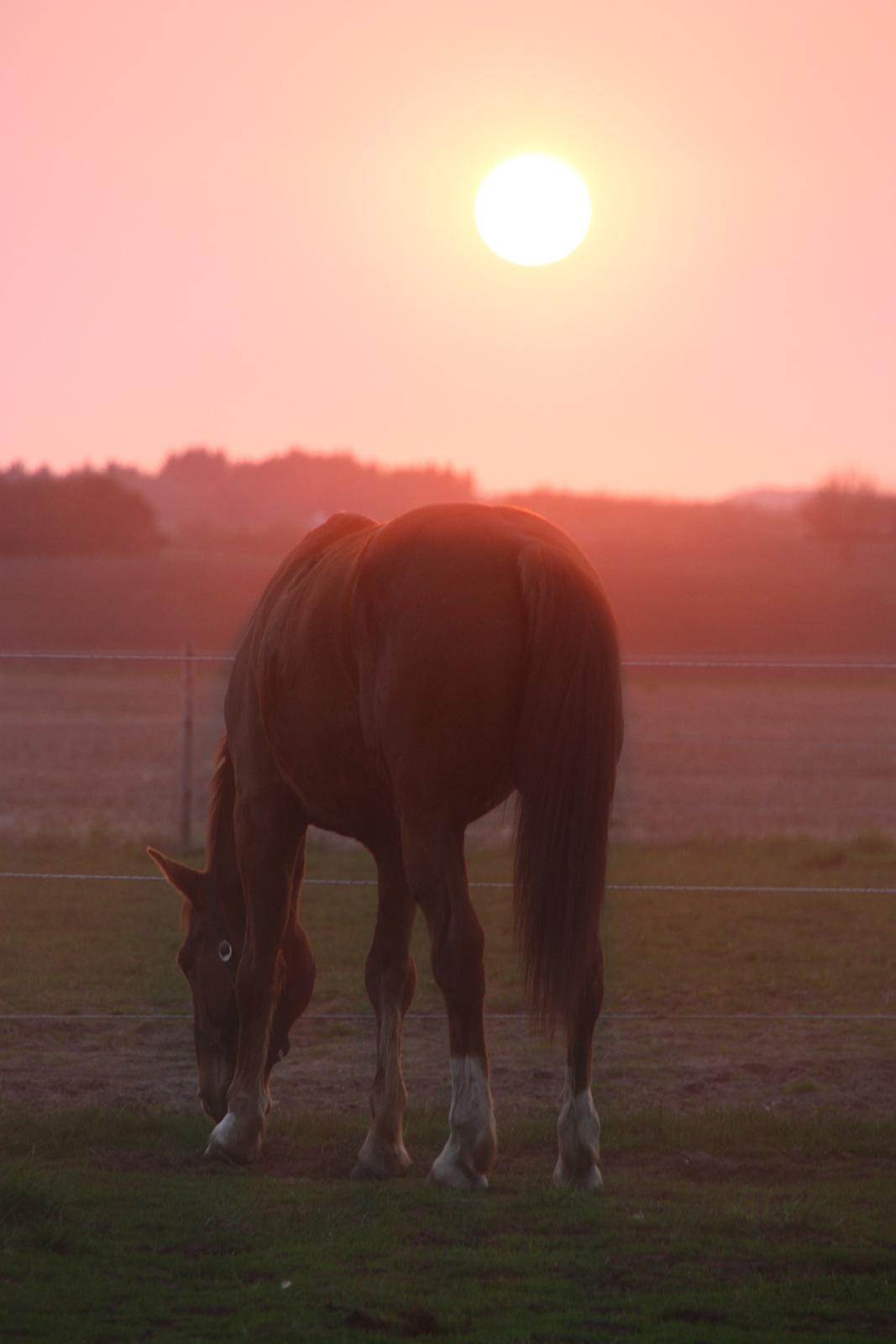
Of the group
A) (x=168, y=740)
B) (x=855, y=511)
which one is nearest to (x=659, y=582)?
(x=855, y=511)

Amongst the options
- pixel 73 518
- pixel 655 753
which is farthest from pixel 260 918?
pixel 73 518

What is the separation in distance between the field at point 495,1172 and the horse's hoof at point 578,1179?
0.27ft

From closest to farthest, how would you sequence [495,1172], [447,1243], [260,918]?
1. [447,1243]
2. [495,1172]
3. [260,918]

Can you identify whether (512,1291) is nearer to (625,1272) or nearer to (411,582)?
(625,1272)

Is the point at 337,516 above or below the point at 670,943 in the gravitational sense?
above

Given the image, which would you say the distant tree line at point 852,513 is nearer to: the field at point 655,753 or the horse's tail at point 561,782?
the field at point 655,753

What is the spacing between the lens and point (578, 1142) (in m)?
4.30

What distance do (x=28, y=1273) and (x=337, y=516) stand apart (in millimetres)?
2751

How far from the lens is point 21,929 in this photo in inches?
355

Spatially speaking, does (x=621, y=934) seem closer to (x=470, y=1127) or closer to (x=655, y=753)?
(x=470, y=1127)

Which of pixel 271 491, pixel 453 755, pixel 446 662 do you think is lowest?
pixel 271 491

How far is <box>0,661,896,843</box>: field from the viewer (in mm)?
14883

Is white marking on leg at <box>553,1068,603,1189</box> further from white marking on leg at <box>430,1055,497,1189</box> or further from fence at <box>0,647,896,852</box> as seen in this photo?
fence at <box>0,647,896,852</box>

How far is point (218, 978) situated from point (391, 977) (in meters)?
0.62
